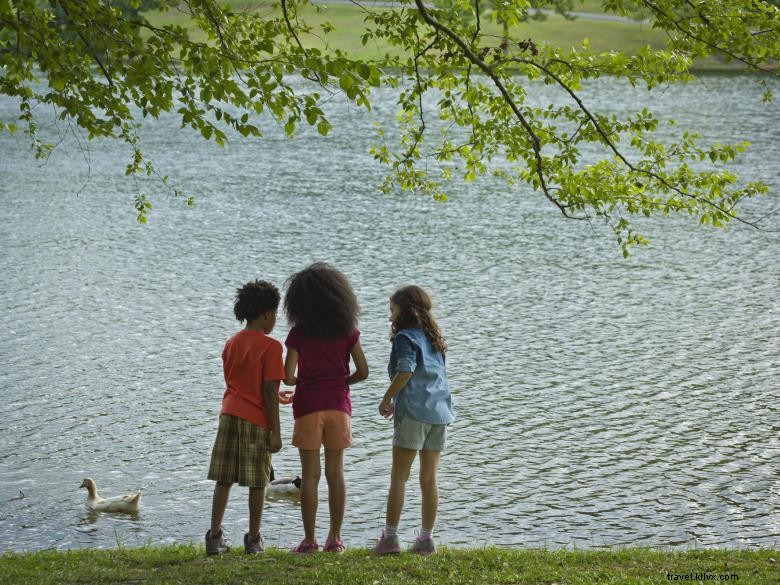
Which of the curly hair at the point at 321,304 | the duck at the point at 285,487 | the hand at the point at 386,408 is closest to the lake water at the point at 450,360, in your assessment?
the duck at the point at 285,487

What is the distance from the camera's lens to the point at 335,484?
8508 millimetres

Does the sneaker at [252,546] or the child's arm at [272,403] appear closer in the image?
the child's arm at [272,403]

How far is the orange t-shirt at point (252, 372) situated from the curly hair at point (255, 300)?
0.17 meters

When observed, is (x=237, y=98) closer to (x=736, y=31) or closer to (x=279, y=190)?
(x=736, y=31)

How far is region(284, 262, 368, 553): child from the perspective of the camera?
8.23 meters

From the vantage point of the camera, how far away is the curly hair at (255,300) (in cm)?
830

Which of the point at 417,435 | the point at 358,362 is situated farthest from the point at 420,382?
the point at 358,362

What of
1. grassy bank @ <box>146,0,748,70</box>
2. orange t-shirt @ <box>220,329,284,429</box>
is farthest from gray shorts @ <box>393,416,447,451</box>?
grassy bank @ <box>146,0,748,70</box>

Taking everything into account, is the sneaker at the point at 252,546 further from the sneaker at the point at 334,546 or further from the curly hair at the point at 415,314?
the curly hair at the point at 415,314

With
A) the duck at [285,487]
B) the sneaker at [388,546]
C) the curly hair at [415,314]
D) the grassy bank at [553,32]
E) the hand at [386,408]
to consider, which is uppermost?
the grassy bank at [553,32]

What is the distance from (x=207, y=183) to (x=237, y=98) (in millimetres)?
30656

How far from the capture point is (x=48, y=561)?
352 inches

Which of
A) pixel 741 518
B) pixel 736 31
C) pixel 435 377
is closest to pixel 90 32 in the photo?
pixel 435 377

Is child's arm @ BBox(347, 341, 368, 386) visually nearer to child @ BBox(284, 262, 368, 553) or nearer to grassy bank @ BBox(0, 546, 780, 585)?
child @ BBox(284, 262, 368, 553)
